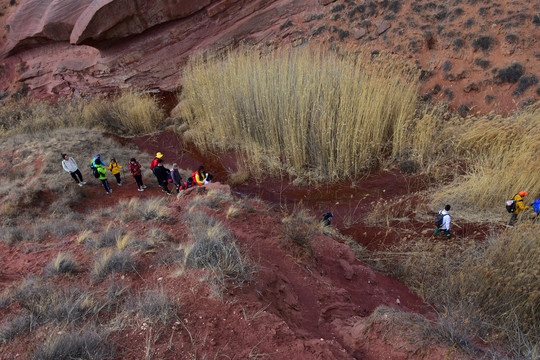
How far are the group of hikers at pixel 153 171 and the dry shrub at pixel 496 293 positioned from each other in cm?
506

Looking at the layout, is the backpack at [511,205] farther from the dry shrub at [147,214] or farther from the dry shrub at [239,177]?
the dry shrub at [239,177]

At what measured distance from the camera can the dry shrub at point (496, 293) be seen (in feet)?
8.07

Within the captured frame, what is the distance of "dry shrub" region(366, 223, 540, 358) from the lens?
8.07 feet

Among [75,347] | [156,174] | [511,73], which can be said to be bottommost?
[511,73]

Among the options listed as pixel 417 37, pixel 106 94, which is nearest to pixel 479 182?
pixel 417 37

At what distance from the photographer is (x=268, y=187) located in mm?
8172

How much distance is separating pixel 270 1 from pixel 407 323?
15.6 metres

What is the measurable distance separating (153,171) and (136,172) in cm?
55

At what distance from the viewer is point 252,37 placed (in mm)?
14586

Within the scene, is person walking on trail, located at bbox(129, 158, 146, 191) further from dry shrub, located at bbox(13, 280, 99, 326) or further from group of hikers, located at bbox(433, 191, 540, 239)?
group of hikers, located at bbox(433, 191, 540, 239)

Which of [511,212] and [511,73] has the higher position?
[511,73]

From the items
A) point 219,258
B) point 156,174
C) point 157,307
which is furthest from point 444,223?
point 156,174

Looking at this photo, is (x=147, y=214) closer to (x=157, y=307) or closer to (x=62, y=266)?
(x=62, y=266)

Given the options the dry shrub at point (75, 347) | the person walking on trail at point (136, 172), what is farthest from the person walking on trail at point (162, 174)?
the dry shrub at point (75, 347)
